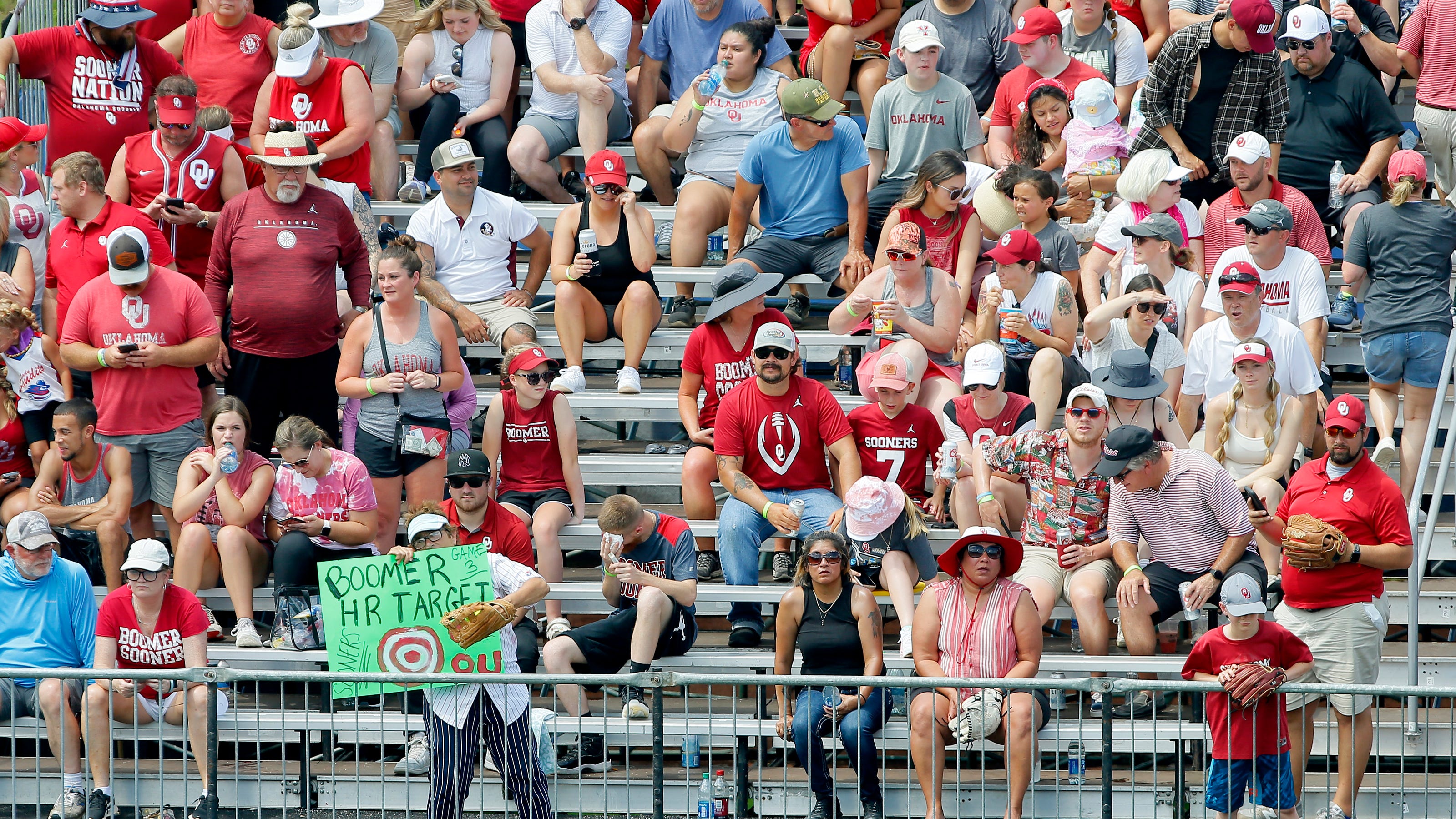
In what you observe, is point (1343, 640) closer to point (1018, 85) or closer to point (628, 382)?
point (628, 382)

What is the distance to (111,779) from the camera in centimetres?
728

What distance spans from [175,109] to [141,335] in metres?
1.50

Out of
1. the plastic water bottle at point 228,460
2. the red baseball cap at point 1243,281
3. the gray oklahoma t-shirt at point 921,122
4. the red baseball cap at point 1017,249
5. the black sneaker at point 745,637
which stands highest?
the gray oklahoma t-shirt at point 921,122

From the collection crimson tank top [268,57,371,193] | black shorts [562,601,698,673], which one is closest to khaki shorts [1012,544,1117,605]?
black shorts [562,601,698,673]

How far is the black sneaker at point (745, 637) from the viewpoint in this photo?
8.36 meters

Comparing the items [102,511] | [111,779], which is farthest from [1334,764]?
[102,511]

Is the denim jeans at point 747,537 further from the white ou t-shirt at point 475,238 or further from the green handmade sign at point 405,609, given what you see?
the white ou t-shirt at point 475,238

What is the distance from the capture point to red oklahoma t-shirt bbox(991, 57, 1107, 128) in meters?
10.7

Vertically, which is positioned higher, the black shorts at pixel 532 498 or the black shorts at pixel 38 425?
the black shorts at pixel 38 425

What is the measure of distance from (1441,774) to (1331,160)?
4.44 meters

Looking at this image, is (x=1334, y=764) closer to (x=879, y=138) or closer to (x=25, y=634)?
(x=879, y=138)

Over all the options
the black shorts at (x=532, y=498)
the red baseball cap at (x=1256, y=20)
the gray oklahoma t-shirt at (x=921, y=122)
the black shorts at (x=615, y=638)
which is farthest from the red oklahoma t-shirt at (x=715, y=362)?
the red baseball cap at (x=1256, y=20)

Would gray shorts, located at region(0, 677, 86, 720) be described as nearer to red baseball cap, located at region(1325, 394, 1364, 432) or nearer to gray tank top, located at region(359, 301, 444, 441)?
gray tank top, located at region(359, 301, 444, 441)

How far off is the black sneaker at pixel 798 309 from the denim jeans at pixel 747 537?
1901 millimetres
